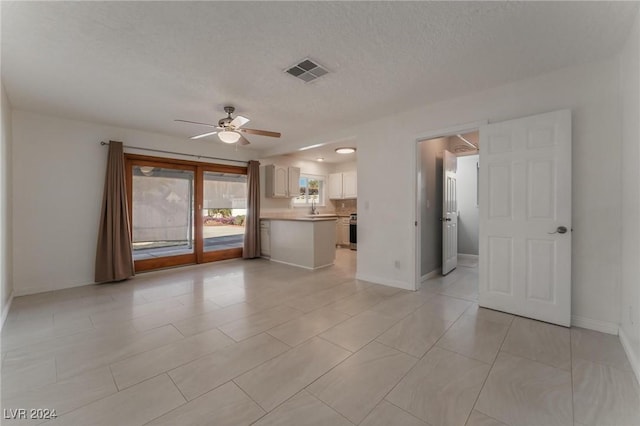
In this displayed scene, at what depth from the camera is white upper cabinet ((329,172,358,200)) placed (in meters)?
7.97

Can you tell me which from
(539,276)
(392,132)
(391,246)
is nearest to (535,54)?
(392,132)

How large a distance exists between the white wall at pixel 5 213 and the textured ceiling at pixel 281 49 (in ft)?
1.17

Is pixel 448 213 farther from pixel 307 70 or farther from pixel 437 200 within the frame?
pixel 307 70

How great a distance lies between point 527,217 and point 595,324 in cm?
113

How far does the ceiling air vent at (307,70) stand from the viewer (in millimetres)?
2532

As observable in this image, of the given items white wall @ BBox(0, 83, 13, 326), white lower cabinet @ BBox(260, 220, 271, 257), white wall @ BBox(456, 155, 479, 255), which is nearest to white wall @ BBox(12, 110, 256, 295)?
white wall @ BBox(0, 83, 13, 326)

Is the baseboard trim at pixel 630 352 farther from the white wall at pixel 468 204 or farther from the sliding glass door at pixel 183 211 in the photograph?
the sliding glass door at pixel 183 211

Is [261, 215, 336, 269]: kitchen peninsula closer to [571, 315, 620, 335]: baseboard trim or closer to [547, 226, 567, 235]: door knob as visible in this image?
[547, 226, 567, 235]: door knob

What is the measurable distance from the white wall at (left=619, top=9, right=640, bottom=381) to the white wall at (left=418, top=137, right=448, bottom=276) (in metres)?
2.08

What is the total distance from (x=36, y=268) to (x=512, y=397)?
18.8 ft

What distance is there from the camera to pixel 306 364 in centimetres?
203

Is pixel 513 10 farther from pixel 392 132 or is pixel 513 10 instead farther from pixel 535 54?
pixel 392 132

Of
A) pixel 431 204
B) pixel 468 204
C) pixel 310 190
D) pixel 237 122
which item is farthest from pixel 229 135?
pixel 468 204

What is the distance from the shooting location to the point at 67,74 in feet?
8.91
